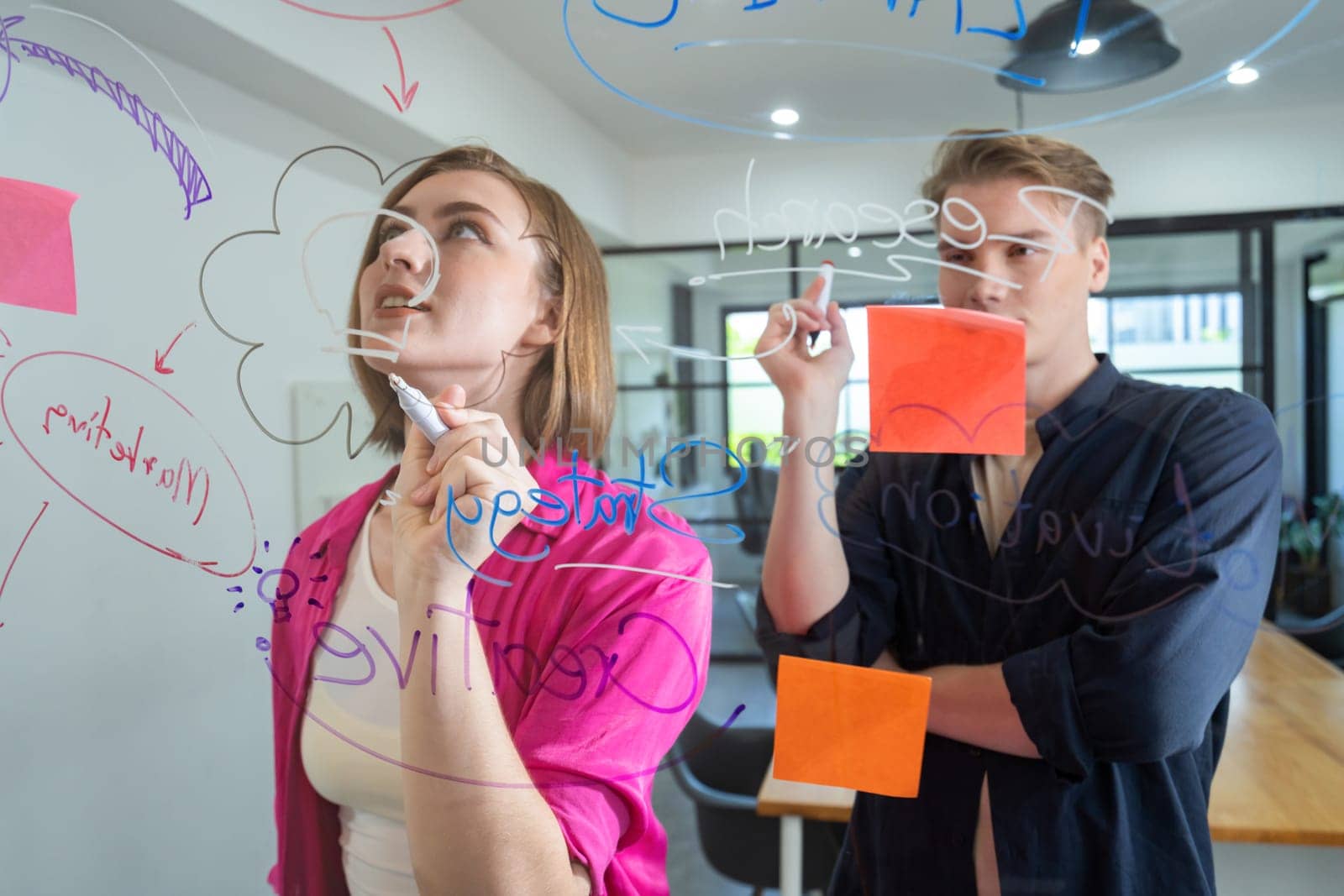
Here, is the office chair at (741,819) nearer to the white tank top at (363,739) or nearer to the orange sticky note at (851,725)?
the orange sticky note at (851,725)

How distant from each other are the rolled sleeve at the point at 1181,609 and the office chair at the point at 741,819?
481 millimetres

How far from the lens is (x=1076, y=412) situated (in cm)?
50

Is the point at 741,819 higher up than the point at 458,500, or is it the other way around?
the point at 458,500

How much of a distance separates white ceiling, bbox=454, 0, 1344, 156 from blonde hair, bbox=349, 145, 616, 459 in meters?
0.07

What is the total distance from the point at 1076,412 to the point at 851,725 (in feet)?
0.82

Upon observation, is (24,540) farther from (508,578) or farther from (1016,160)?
(1016,160)

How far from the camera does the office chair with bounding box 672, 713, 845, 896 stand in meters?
1.06

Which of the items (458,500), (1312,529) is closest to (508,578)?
(458,500)

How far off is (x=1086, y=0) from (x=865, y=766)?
48cm

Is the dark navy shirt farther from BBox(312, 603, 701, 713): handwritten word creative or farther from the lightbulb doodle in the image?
the lightbulb doodle

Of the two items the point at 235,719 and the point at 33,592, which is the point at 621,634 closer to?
the point at 235,719

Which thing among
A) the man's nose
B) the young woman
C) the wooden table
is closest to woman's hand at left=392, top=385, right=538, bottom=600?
the young woman

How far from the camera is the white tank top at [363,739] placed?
1.68 ft

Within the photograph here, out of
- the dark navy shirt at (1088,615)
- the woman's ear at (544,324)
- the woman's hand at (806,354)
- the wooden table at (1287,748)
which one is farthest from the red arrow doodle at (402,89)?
the wooden table at (1287,748)
